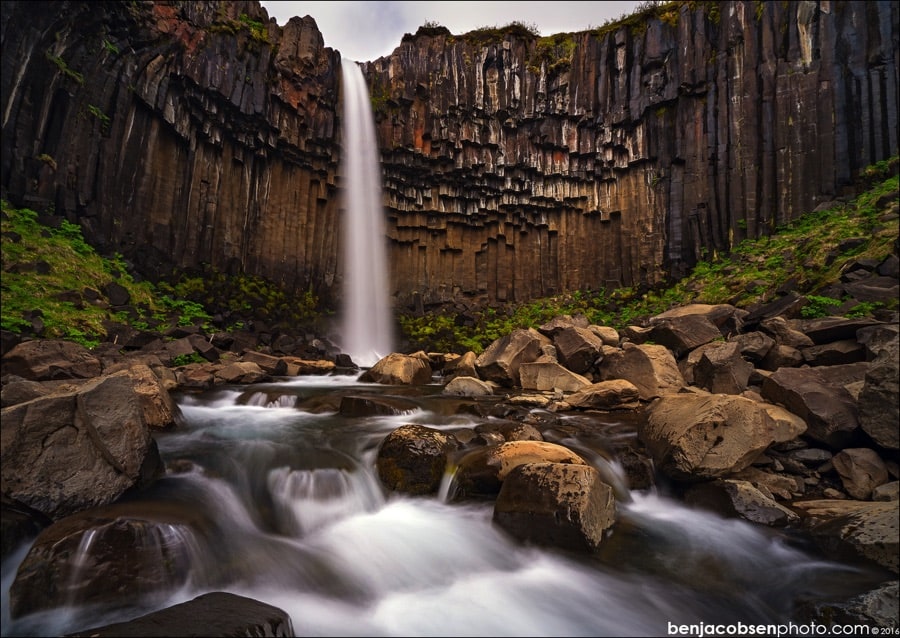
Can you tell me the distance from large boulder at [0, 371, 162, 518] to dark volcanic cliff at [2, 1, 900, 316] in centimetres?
1379

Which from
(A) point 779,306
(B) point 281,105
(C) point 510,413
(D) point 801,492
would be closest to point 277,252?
(B) point 281,105

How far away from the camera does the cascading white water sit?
76.4ft

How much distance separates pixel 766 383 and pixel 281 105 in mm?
22279

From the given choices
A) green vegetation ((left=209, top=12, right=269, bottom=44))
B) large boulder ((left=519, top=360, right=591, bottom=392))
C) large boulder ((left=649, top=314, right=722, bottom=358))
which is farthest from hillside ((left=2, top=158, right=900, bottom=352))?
green vegetation ((left=209, top=12, right=269, bottom=44))

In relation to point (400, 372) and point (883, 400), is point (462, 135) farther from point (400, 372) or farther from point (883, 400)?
point (883, 400)

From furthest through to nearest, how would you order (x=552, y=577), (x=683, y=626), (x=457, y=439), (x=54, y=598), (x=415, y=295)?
(x=415, y=295) → (x=457, y=439) → (x=552, y=577) → (x=683, y=626) → (x=54, y=598)

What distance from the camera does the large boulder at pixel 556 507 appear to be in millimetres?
4164

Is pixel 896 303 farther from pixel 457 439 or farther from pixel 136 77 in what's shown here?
pixel 136 77

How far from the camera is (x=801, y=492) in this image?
502 centimetres

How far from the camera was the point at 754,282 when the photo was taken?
45.5ft

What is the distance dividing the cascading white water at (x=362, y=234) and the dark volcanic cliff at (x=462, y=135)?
0.74 metres

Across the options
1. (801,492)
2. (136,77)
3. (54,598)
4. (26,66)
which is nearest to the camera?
(54,598)

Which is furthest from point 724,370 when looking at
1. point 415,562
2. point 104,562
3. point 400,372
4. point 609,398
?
point 104,562

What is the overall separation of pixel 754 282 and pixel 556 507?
43.4 ft
